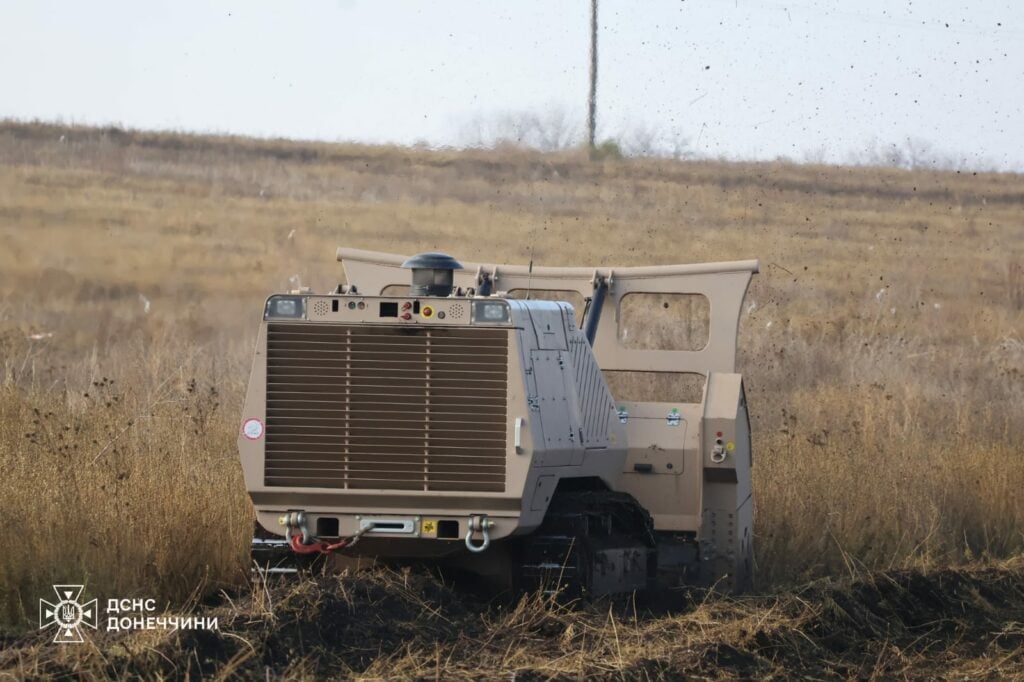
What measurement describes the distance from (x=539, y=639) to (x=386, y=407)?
158cm

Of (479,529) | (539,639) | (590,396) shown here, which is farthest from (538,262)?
(539,639)

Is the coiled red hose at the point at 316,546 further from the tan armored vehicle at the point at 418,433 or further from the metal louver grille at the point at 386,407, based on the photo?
the metal louver grille at the point at 386,407

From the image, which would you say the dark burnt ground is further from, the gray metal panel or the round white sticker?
the gray metal panel

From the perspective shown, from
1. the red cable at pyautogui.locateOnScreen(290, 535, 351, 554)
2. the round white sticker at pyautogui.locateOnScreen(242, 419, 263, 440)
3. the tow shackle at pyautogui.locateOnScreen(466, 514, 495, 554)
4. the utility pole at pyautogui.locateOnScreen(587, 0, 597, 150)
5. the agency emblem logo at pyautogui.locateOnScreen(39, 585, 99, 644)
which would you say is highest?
the utility pole at pyautogui.locateOnScreen(587, 0, 597, 150)

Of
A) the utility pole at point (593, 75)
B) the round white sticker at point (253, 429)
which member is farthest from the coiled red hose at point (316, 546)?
the utility pole at point (593, 75)

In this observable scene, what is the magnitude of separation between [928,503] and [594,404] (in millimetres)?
6046

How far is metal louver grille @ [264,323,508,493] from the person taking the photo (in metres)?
9.64

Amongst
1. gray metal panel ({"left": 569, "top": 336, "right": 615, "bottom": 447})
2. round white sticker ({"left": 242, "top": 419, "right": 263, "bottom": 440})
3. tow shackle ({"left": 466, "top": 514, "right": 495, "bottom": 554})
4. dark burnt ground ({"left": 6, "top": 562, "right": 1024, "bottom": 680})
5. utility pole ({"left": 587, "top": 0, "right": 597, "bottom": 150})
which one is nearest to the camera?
dark burnt ground ({"left": 6, "top": 562, "right": 1024, "bottom": 680})

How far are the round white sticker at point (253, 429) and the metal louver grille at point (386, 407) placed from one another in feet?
0.18

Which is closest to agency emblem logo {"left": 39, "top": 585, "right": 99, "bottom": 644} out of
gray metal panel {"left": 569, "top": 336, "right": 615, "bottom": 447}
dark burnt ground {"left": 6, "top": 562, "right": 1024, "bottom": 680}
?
dark burnt ground {"left": 6, "top": 562, "right": 1024, "bottom": 680}

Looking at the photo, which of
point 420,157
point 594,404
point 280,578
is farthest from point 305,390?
point 420,157

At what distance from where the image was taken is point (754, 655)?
362 inches

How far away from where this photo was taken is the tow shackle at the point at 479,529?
959cm

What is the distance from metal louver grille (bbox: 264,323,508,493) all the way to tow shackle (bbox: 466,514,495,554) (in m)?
0.17
